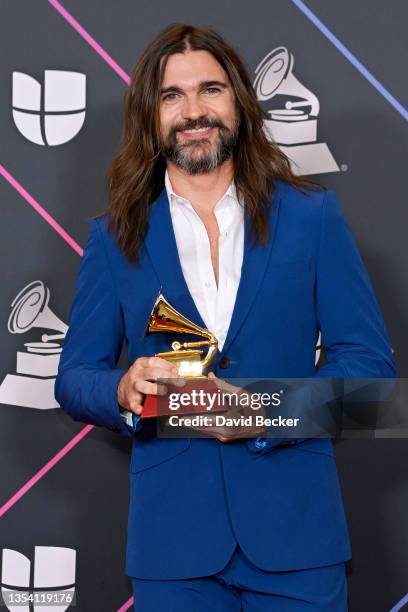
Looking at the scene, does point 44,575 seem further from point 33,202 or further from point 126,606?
point 33,202

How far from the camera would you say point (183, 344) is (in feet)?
6.47

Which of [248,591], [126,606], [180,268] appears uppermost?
[180,268]

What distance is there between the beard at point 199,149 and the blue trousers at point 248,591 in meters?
0.88

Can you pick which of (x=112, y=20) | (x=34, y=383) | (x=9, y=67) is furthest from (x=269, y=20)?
(x=34, y=383)

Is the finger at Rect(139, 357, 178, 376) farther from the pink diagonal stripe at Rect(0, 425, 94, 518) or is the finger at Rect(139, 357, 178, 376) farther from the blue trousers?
the pink diagonal stripe at Rect(0, 425, 94, 518)

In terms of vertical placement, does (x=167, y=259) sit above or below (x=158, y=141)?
below

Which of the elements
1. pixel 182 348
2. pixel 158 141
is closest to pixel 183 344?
pixel 182 348

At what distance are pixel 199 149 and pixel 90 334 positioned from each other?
1.63 feet

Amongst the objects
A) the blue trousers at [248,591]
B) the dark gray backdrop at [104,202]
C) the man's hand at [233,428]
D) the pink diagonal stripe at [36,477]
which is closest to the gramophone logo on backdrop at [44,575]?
the dark gray backdrop at [104,202]

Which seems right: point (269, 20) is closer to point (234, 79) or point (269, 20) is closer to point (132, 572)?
point (234, 79)

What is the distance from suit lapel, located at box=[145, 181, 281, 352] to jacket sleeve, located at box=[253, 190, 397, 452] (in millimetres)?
131

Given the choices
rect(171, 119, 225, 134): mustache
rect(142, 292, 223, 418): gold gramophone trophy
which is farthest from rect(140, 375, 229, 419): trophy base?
rect(171, 119, 225, 134): mustache

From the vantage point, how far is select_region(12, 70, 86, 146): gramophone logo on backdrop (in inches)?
118

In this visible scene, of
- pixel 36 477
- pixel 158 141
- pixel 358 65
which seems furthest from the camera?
pixel 36 477
